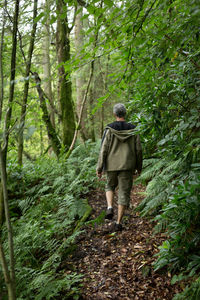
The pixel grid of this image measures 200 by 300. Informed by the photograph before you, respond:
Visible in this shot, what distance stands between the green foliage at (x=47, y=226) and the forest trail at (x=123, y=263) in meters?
0.21

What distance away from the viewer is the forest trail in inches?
101

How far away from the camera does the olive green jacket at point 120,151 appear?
13.9ft

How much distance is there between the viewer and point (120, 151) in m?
4.28

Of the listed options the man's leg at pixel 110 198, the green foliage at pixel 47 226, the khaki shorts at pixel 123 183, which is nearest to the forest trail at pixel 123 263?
the green foliage at pixel 47 226

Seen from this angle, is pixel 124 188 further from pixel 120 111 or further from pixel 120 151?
pixel 120 111

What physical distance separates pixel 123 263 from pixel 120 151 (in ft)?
6.41

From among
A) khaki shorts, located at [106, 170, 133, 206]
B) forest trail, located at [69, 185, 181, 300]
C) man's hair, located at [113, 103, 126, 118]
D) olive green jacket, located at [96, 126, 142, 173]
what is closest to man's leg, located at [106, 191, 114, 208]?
khaki shorts, located at [106, 170, 133, 206]

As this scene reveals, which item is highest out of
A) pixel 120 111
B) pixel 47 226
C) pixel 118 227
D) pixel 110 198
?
pixel 120 111

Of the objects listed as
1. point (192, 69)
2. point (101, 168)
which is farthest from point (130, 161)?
point (192, 69)

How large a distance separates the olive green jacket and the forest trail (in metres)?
1.11


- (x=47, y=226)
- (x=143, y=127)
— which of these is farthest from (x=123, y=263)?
(x=143, y=127)

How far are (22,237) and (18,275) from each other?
0.54 meters

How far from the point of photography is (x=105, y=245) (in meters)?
3.71

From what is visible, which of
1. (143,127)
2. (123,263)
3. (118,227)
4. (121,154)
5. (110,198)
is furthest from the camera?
(110,198)
